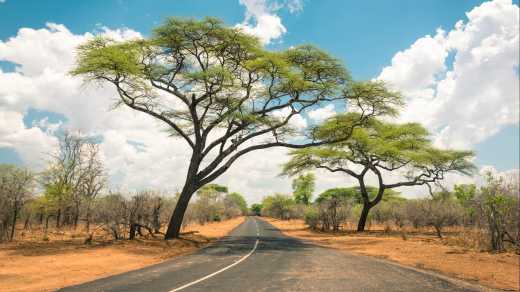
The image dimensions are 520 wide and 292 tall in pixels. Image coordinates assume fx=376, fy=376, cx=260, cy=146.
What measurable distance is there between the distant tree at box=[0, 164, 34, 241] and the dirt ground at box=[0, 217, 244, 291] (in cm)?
128

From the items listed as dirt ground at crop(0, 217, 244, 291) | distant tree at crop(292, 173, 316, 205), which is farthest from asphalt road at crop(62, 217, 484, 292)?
distant tree at crop(292, 173, 316, 205)

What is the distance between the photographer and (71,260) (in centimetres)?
1388

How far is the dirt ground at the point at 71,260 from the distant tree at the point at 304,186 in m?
72.6

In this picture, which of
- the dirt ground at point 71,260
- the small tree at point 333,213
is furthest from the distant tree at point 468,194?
the small tree at point 333,213

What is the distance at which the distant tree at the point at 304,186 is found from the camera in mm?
91875

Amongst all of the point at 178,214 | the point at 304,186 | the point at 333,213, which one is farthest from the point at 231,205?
the point at 178,214

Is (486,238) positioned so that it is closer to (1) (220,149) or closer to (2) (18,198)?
(1) (220,149)

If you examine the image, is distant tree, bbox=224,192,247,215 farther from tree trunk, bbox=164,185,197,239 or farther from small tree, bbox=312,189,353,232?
tree trunk, bbox=164,185,197,239

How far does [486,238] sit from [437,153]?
19445 mm

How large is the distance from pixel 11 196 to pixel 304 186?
80.8 meters

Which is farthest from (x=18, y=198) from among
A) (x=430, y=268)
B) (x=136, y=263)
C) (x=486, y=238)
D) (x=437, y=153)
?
(x=437, y=153)

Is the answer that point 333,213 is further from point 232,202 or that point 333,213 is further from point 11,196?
point 232,202

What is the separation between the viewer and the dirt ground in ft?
33.4

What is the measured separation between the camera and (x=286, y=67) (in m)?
21.6
